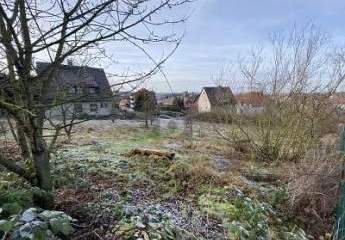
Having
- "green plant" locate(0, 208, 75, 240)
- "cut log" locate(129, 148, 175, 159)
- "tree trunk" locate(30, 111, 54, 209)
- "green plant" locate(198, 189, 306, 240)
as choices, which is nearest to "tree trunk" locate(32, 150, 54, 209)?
"tree trunk" locate(30, 111, 54, 209)

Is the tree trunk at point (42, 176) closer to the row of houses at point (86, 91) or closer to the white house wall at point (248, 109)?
the row of houses at point (86, 91)

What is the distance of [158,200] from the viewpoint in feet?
12.6

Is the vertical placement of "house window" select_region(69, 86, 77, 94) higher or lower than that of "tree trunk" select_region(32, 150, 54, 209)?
higher

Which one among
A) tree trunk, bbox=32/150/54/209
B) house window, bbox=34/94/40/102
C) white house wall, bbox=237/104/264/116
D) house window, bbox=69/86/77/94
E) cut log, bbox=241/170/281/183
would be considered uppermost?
house window, bbox=69/86/77/94

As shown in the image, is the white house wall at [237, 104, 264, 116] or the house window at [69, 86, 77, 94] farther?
the white house wall at [237, 104, 264, 116]

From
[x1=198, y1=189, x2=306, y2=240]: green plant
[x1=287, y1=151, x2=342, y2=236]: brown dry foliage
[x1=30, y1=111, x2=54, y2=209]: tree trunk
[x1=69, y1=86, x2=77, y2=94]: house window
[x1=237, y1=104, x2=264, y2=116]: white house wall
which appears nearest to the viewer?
[x1=198, y1=189, x2=306, y2=240]: green plant

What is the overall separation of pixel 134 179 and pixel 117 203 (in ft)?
3.76

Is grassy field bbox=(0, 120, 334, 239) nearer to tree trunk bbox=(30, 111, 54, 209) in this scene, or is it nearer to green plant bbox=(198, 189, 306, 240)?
green plant bbox=(198, 189, 306, 240)

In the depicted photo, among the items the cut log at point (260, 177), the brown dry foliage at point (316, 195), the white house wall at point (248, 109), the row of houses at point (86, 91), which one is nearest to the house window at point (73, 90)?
the row of houses at point (86, 91)

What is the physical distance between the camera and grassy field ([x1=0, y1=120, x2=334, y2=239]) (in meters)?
2.73

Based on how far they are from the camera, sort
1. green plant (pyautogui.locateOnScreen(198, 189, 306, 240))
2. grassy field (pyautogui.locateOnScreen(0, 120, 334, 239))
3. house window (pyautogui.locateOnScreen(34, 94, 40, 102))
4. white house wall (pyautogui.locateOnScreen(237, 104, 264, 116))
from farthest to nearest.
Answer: white house wall (pyautogui.locateOnScreen(237, 104, 264, 116)), house window (pyautogui.locateOnScreen(34, 94, 40, 102)), green plant (pyautogui.locateOnScreen(198, 189, 306, 240)), grassy field (pyautogui.locateOnScreen(0, 120, 334, 239))

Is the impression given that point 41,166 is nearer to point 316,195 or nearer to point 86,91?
point 86,91

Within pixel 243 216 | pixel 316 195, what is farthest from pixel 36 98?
pixel 316 195

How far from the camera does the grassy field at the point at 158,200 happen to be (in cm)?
273
